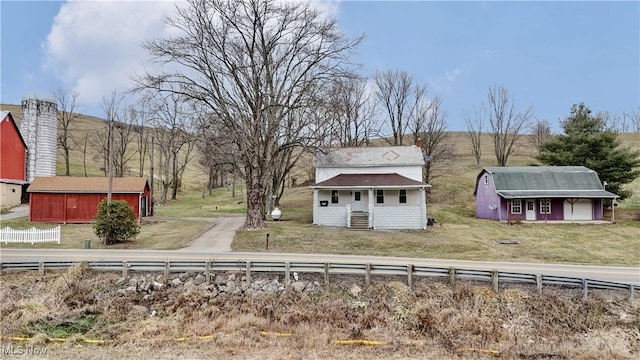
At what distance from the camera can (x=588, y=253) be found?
21.0m

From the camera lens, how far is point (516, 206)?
108ft

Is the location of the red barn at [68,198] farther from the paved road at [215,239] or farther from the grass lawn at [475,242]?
the grass lawn at [475,242]

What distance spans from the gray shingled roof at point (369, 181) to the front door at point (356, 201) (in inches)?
40.6

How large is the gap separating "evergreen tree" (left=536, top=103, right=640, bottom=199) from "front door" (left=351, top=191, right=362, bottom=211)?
23120 millimetres

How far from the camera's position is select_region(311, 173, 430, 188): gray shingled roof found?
2914 cm

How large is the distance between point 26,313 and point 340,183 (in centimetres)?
2098

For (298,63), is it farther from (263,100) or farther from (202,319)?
(202,319)

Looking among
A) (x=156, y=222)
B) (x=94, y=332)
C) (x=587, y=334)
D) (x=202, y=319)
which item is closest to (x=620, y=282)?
(x=587, y=334)

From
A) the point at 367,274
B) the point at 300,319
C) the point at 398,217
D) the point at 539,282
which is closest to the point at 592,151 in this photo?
the point at 398,217

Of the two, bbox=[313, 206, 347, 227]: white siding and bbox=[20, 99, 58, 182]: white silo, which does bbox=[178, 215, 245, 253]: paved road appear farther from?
bbox=[20, 99, 58, 182]: white silo

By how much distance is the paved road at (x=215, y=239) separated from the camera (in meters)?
20.0

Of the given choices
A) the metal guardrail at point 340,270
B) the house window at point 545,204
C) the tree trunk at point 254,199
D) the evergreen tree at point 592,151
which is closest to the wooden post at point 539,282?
the metal guardrail at point 340,270

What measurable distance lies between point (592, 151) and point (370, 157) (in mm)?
22457

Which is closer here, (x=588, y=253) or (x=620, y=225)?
(x=588, y=253)
